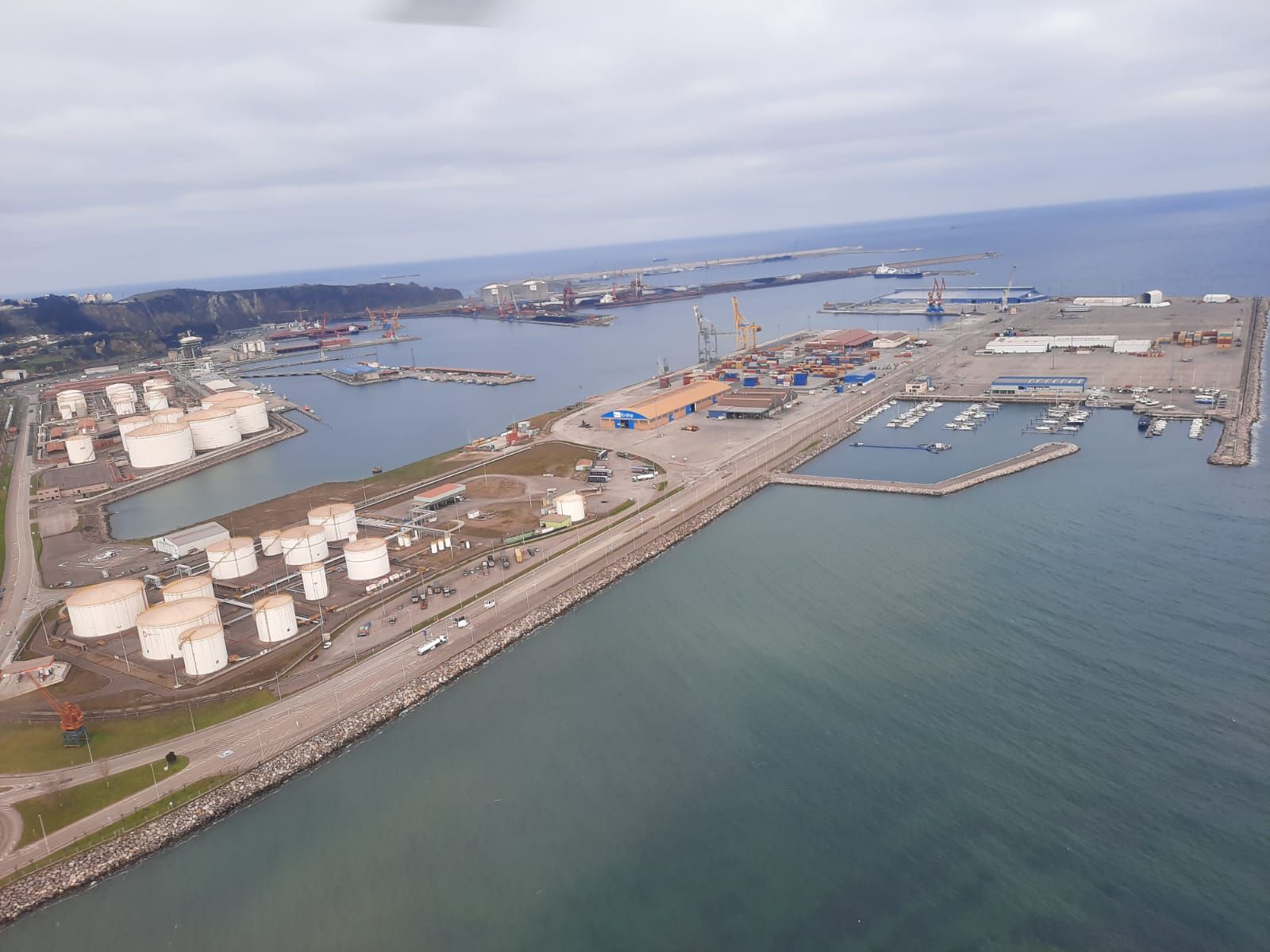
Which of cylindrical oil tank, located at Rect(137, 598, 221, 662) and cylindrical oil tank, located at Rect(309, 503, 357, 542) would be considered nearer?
cylindrical oil tank, located at Rect(137, 598, 221, 662)

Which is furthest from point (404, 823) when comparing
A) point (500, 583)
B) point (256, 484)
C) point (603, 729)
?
point (256, 484)

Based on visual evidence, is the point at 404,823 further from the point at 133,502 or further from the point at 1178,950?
the point at 133,502

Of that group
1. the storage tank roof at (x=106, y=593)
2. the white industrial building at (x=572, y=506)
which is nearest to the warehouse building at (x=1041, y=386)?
the white industrial building at (x=572, y=506)

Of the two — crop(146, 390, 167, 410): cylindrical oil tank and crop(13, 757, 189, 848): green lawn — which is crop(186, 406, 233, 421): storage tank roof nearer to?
crop(146, 390, 167, 410): cylindrical oil tank

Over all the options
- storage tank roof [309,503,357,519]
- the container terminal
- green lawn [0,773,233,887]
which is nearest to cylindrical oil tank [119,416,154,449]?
the container terminal

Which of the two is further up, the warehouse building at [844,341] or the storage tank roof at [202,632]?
the warehouse building at [844,341]

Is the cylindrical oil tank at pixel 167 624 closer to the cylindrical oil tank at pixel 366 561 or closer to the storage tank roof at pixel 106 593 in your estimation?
the storage tank roof at pixel 106 593
